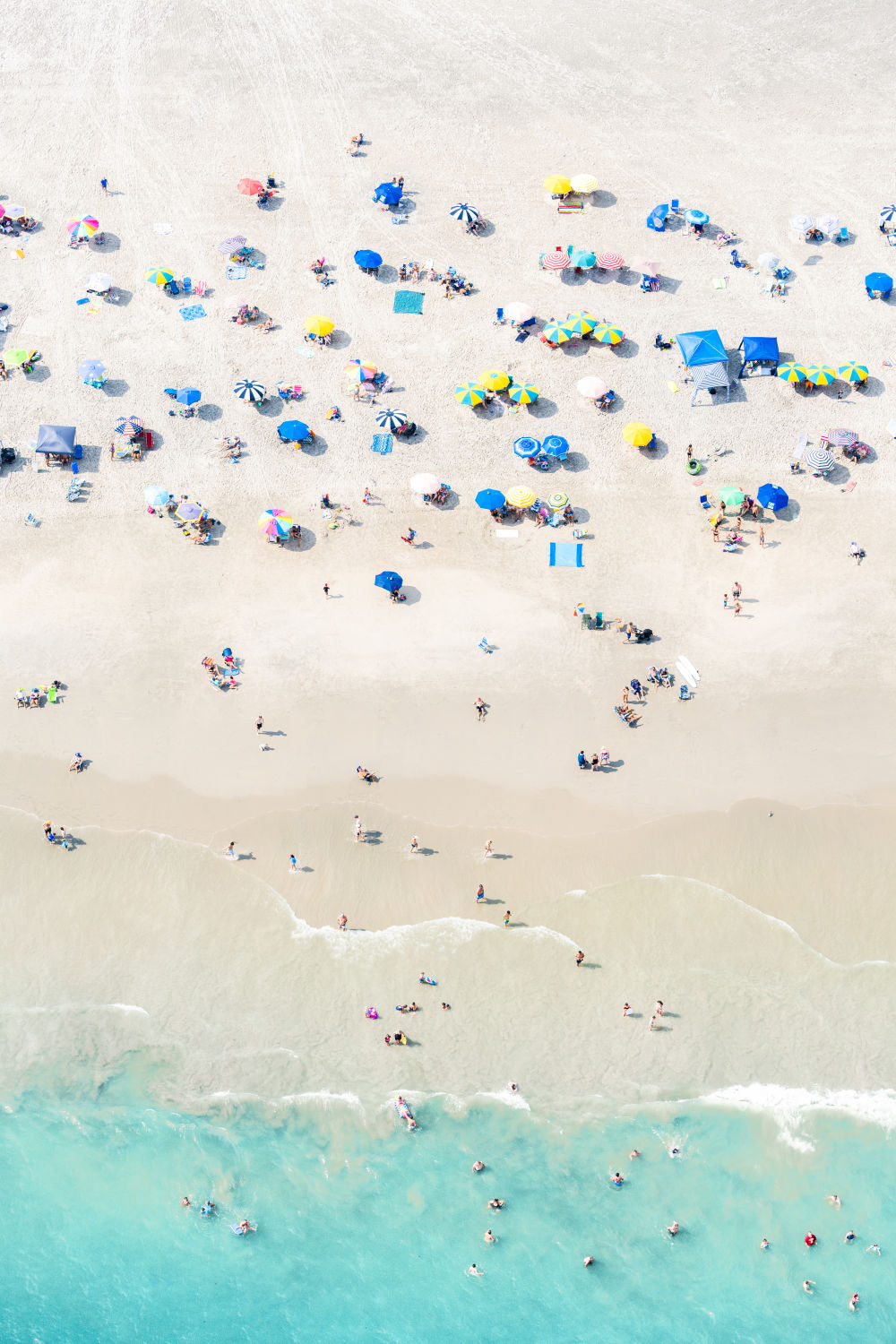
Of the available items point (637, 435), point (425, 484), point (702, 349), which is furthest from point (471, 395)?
point (702, 349)

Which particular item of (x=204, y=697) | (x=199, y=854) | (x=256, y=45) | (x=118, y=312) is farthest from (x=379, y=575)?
(x=256, y=45)

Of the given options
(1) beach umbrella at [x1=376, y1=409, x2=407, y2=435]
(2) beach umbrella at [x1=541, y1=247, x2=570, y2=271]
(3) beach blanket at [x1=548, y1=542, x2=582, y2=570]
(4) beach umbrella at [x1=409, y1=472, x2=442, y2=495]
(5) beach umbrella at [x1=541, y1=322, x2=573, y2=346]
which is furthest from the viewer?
(2) beach umbrella at [x1=541, y1=247, x2=570, y2=271]

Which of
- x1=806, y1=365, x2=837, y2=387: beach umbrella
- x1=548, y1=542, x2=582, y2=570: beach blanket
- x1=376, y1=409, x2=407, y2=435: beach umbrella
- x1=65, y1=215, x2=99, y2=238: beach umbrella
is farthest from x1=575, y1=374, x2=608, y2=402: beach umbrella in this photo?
x1=65, y1=215, x2=99, y2=238: beach umbrella

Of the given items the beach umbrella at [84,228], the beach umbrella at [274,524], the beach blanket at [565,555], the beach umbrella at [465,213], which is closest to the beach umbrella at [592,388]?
the beach blanket at [565,555]

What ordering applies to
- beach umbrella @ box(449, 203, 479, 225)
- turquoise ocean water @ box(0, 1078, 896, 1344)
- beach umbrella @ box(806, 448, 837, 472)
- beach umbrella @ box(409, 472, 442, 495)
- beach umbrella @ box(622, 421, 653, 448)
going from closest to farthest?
turquoise ocean water @ box(0, 1078, 896, 1344) → beach umbrella @ box(409, 472, 442, 495) → beach umbrella @ box(806, 448, 837, 472) → beach umbrella @ box(622, 421, 653, 448) → beach umbrella @ box(449, 203, 479, 225)

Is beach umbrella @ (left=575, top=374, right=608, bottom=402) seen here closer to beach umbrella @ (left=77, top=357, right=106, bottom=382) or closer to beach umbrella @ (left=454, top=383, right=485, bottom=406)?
beach umbrella @ (left=454, top=383, right=485, bottom=406)

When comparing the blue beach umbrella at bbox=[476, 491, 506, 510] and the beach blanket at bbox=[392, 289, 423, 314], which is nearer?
the blue beach umbrella at bbox=[476, 491, 506, 510]

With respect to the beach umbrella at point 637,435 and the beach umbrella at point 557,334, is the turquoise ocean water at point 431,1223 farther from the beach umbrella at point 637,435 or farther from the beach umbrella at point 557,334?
the beach umbrella at point 557,334

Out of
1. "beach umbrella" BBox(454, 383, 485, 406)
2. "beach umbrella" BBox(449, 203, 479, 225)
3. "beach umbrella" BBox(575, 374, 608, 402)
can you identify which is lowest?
"beach umbrella" BBox(454, 383, 485, 406)
